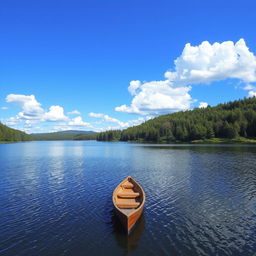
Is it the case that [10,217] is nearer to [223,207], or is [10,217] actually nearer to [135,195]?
[135,195]

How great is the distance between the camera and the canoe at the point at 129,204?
59.5ft

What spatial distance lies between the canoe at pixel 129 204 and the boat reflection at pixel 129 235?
49 cm

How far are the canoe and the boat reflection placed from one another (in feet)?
1.59

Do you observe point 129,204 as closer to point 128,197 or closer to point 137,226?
point 137,226

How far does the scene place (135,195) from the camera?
25.3 m

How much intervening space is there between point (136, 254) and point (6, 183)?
1248 inches

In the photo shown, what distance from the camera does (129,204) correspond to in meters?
21.8

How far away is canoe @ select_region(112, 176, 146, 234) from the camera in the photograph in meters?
18.1

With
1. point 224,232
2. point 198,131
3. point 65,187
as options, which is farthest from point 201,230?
point 198,131

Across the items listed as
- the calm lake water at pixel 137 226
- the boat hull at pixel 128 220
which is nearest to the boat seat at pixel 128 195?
the calm lake water at pixel 137 226

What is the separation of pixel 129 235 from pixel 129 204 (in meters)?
4.11

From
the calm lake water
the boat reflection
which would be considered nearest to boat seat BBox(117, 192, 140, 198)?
the calm lake water

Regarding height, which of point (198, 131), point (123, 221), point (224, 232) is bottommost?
point (224, 232)

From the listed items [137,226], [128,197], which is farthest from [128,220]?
[128,197]
